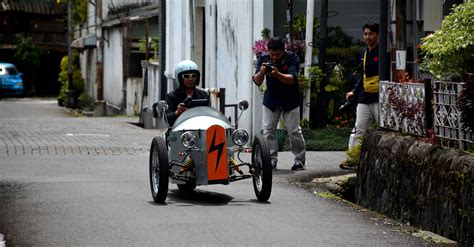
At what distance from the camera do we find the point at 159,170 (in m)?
11.5

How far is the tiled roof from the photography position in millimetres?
63438

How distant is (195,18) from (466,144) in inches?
621

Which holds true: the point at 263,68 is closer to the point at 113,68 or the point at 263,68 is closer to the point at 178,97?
the point at 178,97

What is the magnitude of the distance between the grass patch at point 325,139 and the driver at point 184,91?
17.7 ft

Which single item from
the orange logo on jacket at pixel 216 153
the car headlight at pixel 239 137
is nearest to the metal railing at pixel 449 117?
the car headlight at pixel 239 137

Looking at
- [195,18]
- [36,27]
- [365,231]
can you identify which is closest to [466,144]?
[365,231]

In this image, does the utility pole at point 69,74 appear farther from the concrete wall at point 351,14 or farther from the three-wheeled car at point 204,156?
the three-wheeled car at point 204,156

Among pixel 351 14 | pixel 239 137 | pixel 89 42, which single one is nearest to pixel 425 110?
pixel 239 137

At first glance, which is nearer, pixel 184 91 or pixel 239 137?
pixel 239 137

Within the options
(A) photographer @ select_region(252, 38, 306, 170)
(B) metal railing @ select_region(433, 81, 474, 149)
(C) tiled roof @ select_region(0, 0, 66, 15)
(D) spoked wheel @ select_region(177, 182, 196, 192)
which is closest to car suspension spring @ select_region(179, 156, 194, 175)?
Result: (D) spoked wheel @ select_region(177, 182, 196, 192)

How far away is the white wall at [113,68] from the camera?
42.9 m

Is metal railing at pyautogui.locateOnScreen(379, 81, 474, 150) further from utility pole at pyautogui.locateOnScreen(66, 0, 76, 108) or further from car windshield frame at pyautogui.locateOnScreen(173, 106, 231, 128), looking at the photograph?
utility pole at pyautogui.locateOnScreen(66, 0, 76, 108)

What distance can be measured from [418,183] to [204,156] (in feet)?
7.34

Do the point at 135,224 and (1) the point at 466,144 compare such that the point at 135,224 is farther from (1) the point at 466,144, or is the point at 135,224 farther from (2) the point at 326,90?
(2) the point at 326,90
